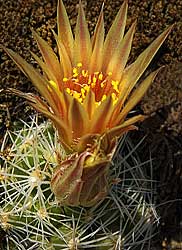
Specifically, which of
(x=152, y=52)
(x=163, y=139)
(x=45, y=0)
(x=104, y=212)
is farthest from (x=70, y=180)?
(x=45, y=0)

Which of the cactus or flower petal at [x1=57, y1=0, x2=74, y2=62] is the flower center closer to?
flower petal at [x1=57, y1=0, x2=74, y2=62]

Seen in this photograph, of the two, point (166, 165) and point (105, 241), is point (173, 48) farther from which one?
point (105, 241)

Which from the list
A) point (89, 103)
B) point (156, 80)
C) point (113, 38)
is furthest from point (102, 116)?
point (156, 80)

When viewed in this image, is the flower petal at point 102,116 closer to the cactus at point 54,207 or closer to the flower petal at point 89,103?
the flower petal at point 89,103

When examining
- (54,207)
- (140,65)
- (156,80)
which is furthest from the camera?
(156,80)

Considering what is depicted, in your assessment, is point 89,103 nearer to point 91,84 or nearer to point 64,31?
point 91,84

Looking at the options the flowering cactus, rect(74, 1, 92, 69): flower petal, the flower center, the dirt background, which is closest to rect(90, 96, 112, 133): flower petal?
the flowering cactus
